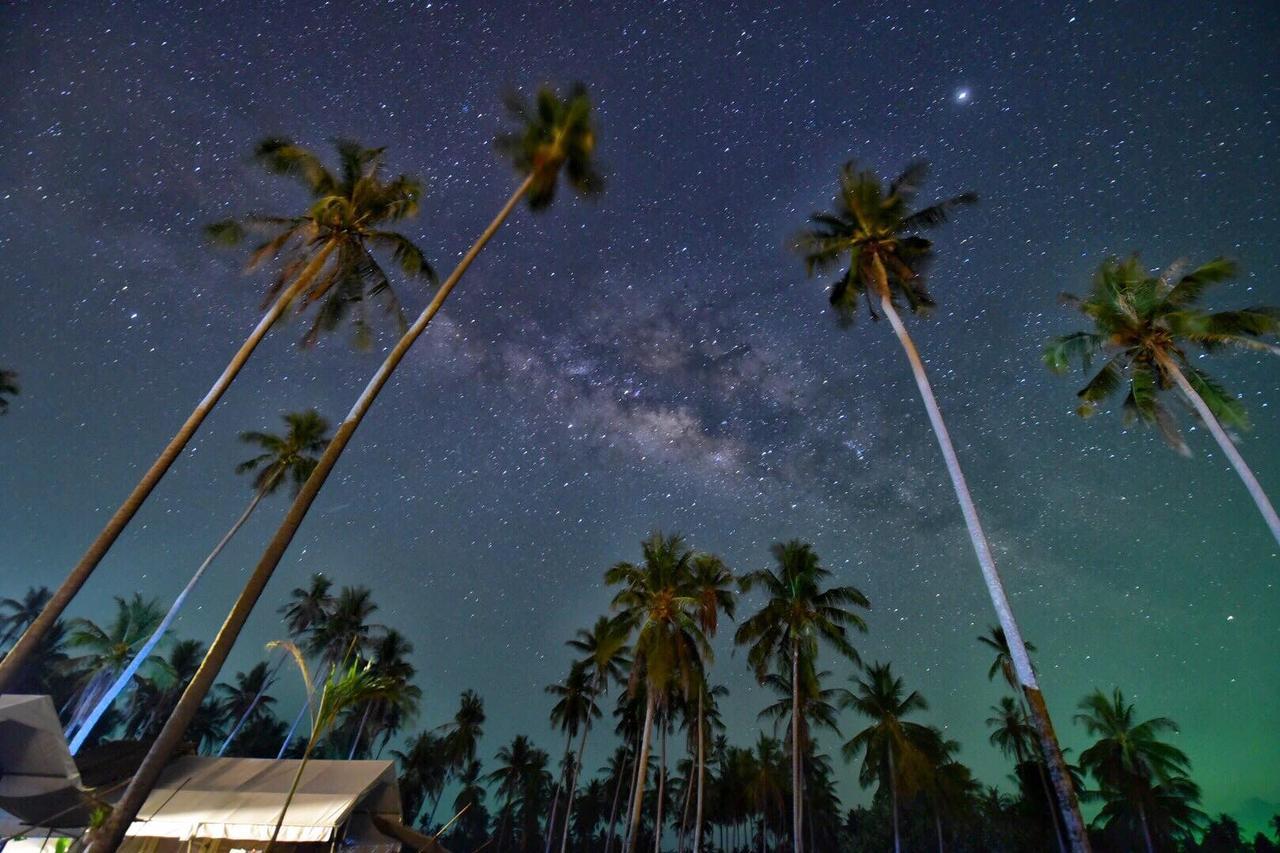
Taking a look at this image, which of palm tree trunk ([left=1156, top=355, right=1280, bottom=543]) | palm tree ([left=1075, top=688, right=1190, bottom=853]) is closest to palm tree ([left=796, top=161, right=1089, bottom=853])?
palm tree trunk ([left=1156, top=355, right=1280, bottom=543])

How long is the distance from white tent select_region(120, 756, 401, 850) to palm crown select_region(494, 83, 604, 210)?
568 inches

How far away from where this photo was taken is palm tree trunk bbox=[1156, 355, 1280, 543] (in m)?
13.6

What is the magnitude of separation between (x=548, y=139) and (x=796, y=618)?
2482cm

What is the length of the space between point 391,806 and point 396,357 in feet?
35.3

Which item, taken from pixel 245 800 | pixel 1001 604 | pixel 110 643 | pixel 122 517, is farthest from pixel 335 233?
pixel 110 643

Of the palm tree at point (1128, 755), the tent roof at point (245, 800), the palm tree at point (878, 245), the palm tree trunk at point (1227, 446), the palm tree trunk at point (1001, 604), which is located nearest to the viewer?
the palm tree trunk at point (1001, 604)

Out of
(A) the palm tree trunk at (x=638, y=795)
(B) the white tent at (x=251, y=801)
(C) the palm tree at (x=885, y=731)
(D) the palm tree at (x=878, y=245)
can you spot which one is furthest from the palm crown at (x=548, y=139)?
(C) the palm tree at (x=885, y=731)

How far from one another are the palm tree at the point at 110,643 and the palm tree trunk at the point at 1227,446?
182 feet

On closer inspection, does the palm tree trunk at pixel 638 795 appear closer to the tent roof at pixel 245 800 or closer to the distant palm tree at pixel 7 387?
the tent roof at pixel 245 800

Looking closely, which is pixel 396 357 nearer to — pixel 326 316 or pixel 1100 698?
pixel 326 316

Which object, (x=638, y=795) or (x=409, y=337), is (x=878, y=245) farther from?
(x=638, y=795)

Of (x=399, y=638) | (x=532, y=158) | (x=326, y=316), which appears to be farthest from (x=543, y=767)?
(x=532, y=158)

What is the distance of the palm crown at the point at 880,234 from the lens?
60.8ft

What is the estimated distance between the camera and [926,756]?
39594 mm
